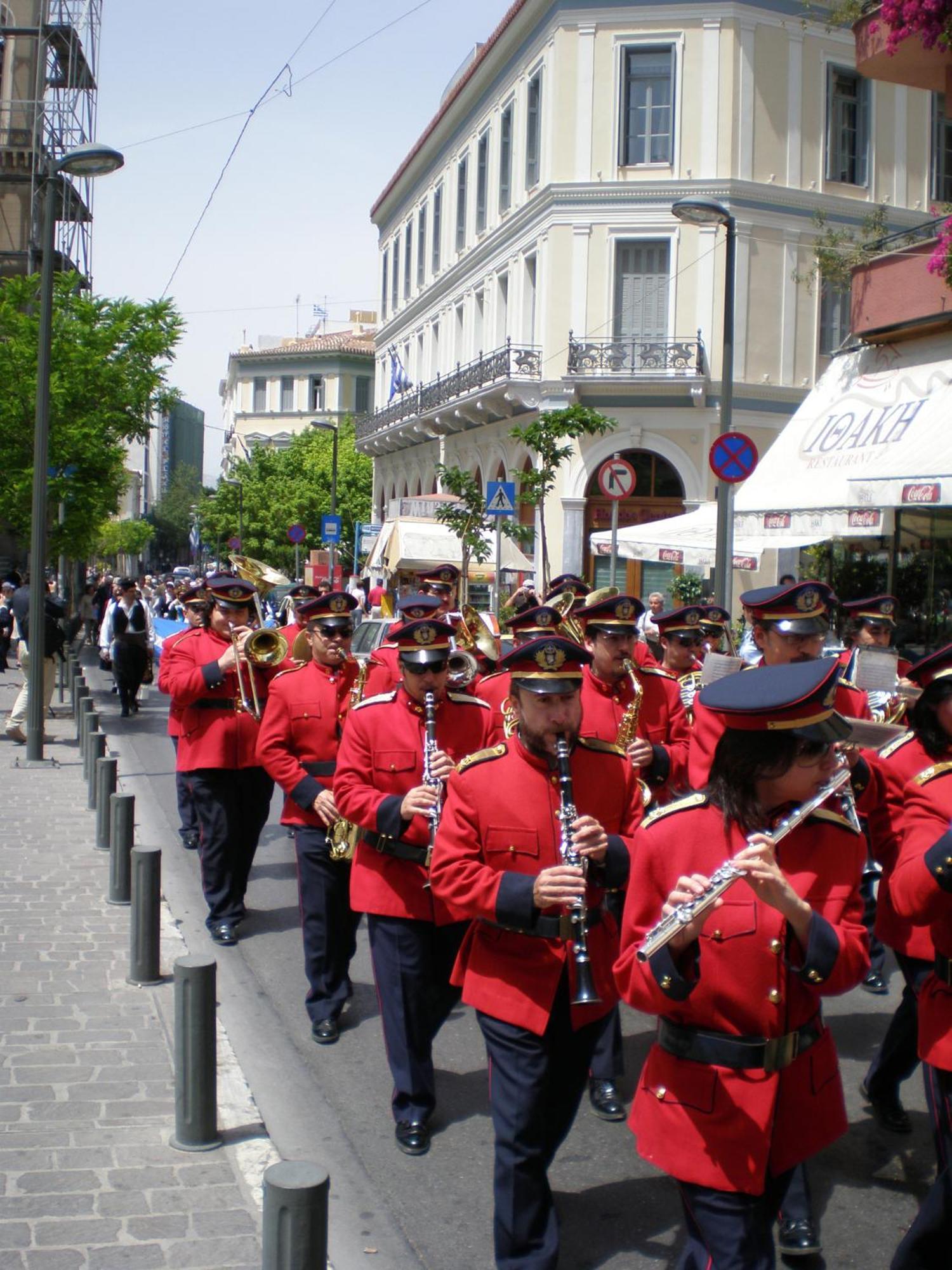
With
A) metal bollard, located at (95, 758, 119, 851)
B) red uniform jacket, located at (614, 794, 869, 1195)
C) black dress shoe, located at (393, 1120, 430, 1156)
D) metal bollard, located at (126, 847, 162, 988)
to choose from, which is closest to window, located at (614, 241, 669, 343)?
metal bollard, located at (95, 758, 119, 851)

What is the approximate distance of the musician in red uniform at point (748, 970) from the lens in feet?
10.4

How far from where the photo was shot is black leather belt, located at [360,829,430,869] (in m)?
5.47

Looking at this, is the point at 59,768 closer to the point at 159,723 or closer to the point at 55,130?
the point at 159,723

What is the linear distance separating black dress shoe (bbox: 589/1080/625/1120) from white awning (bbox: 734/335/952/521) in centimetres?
900

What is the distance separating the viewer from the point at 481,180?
126 feet

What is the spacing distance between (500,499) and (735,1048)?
1640cm

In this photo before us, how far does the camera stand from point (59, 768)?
49.7ft

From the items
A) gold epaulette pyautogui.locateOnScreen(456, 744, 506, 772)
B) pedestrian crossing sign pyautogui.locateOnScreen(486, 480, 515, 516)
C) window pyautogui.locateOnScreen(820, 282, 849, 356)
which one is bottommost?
gold epaulette pyautogui.locateOnScreen(456, 744, 506, 772)

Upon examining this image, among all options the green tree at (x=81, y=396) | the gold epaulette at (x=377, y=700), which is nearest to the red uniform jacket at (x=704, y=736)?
the gold epaulette at (x=377, y=700)

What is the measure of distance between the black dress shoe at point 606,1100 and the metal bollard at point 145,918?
255 cm

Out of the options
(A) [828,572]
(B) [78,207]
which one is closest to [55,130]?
(B) [78,207]

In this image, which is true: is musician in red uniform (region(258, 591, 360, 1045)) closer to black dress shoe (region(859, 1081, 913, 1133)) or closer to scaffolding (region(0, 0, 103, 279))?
black dress shoe (region(859, 1081, 913, 1133))

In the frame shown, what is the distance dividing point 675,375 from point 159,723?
16.0 metres

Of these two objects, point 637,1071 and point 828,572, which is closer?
point 637,1071
